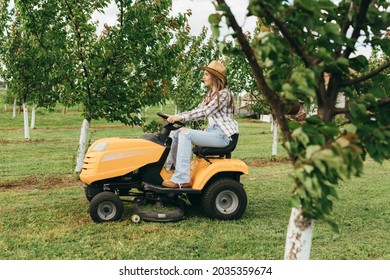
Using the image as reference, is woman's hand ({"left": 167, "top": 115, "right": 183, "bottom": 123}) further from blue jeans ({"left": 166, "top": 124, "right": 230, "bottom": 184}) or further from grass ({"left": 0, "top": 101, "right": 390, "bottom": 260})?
grass ({"left": 0, "top": 101, "right": 390, "bottom": 260})

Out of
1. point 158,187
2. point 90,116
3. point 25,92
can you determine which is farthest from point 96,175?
point 25,92

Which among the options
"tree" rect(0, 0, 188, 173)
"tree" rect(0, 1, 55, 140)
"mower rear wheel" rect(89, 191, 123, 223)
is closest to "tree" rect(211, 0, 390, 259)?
"mower rear wheel" rect(89, 191, 123, 223)

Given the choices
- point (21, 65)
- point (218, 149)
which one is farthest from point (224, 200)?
point (21, 65)

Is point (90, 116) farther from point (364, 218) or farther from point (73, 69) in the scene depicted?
point (364, 218)

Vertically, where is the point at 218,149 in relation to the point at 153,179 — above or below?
above

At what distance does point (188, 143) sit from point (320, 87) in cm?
337

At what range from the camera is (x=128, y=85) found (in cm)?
868

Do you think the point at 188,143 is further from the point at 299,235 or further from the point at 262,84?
the point at 262,84

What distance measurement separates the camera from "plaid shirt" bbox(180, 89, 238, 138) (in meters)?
5.96

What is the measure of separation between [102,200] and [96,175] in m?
0.32

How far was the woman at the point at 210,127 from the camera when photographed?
5875 mm

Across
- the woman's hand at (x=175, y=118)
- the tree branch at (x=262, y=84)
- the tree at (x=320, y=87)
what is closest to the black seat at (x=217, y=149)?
the woman's hand at (x=175, y=118)

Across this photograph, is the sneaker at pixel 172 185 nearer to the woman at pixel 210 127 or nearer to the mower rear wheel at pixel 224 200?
the woman at pixel 210 127

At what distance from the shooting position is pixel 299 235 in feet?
9.02
